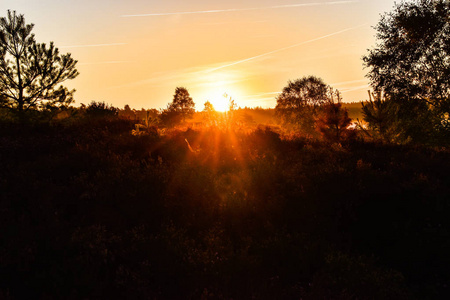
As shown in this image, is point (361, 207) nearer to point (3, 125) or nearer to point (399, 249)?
point (399, 249)

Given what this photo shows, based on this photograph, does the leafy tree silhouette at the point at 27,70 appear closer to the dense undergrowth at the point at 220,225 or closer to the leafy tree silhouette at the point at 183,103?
the dense undergrowth at the point at 220,225

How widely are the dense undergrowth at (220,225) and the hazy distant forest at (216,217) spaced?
32 millimetres

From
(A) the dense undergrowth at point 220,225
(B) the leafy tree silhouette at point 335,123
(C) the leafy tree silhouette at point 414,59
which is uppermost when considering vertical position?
(C) the leafy tree silhouette at point 414,59

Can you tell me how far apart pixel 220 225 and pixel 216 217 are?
36 centimetres

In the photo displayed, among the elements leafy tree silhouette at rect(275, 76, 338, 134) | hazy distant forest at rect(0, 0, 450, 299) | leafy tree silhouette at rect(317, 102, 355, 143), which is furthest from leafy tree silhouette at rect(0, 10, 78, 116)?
leafy tree silhouette at rect(275, 76, 338, 134)

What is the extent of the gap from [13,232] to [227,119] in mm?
13566

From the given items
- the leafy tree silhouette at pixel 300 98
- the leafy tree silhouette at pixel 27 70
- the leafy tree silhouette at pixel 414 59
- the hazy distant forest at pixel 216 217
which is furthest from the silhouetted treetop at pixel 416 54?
the leafy tree silhouette at pixel 300 98

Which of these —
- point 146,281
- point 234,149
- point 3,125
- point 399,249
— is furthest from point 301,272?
point 3,125

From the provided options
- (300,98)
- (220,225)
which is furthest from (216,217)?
(300,98)

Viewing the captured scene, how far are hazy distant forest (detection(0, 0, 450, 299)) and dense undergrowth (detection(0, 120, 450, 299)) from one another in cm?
3

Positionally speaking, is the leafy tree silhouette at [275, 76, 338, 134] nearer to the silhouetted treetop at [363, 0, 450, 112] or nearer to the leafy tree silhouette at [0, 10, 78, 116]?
the silhouetted treetop at [363, 0, 450, 112]

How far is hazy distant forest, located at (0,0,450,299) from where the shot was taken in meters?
4.95

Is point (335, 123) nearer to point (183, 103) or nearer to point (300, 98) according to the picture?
point (183, 103)

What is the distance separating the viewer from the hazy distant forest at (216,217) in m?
4.95
